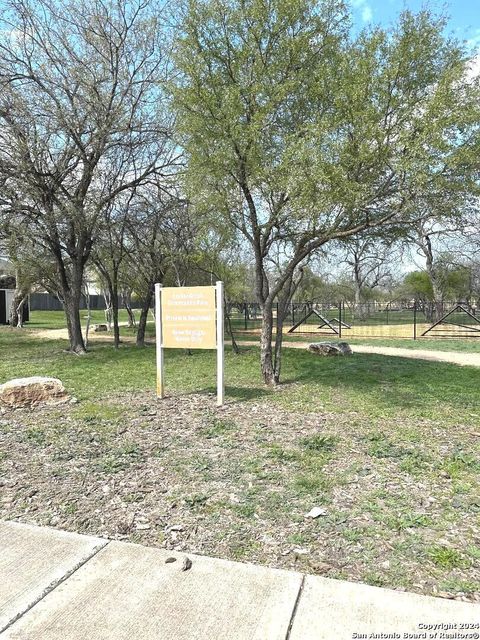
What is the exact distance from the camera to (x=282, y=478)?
3.69m

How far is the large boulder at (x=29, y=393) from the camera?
6.16 metres

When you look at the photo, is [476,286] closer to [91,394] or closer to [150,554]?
[91,394]

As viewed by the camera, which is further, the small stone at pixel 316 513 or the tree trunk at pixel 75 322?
the tree trunk at pixel 75 322

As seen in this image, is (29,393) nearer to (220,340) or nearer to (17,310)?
(220,340)

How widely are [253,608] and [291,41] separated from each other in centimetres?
670

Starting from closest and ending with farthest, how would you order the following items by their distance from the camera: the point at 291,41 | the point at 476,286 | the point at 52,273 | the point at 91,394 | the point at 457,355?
the point at 291,41 → the point at 91,394 → the point at 457,355 → the point at 52,273 → the point at 476,286

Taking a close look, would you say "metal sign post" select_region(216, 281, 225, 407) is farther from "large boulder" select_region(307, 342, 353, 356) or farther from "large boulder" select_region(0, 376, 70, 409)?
"large boulder" select_region(307, 342, 353, 356)

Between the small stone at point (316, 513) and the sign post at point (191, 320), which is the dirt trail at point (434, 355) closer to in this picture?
the sign post at point (191, 320)

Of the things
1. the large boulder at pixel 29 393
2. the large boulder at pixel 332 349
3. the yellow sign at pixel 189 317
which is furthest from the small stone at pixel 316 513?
the large boulder at pixel 332 349

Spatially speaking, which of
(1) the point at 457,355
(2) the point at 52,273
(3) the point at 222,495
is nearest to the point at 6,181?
(2) the point at 52,273

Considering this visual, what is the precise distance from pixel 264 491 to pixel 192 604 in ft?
4.62

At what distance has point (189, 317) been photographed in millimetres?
6488

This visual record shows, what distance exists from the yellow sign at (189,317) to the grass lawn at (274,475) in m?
0.87

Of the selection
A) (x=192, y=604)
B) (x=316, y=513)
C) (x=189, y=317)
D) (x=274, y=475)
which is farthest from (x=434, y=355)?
(x=192, y=604)
